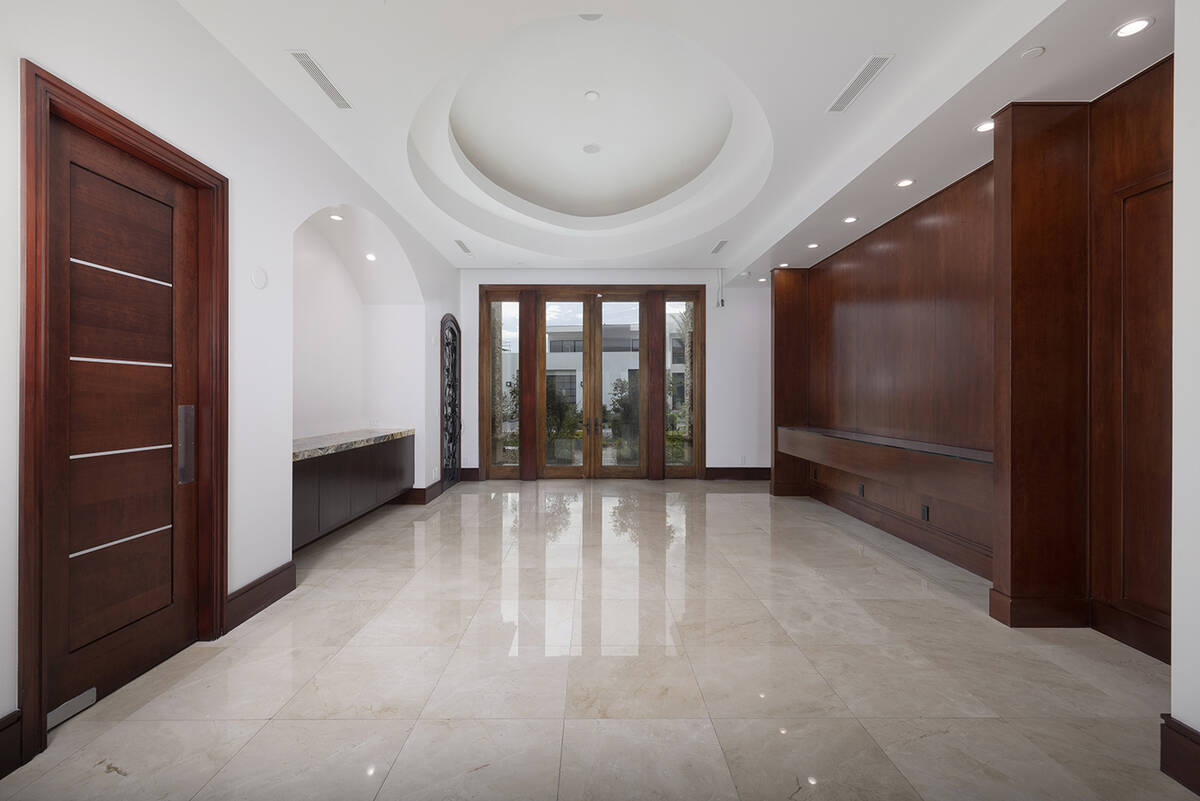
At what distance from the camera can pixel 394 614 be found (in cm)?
301

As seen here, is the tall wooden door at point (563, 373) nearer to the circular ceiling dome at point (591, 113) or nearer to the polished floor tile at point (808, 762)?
the circular ceiling dome at point (591, 113)

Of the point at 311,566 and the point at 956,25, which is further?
the point at 311,566

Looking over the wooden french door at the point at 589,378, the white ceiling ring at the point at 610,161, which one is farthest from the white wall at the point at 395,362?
the wooden french door at the point at 589,378

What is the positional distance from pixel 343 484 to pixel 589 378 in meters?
4.13

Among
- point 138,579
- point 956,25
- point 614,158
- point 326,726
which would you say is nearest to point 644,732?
point 326,726

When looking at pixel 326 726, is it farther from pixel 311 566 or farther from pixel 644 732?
pixel 311 566

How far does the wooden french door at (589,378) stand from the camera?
787 cm

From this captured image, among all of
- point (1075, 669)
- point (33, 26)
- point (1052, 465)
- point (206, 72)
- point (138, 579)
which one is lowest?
point (1075, 669)

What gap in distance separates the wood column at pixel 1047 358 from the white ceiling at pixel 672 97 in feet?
0.95

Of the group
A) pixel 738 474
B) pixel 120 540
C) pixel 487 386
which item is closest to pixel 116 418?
pixel 120 540

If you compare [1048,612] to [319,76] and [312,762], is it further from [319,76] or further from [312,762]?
[319,76]

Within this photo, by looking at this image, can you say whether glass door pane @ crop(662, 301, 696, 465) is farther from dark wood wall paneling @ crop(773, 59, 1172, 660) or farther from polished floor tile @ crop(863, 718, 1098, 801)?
polished floor tile @ crop(863, 718, 1098, 801)

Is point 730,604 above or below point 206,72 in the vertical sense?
below

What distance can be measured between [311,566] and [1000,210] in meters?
5.14
